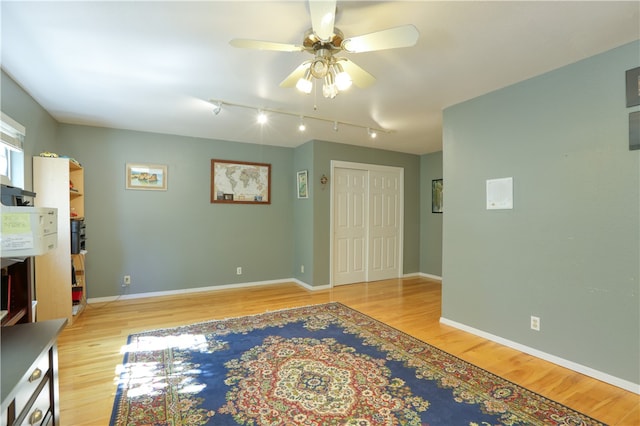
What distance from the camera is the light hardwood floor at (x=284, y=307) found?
197 centimetres

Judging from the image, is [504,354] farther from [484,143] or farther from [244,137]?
[244,137]

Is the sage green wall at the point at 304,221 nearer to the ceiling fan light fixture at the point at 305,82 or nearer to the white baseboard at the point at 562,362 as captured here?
the white baseboard at the point at 562,362

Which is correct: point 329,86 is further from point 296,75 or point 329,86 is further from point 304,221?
point 304,221

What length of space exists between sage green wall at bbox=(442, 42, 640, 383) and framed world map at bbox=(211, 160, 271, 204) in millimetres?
3086

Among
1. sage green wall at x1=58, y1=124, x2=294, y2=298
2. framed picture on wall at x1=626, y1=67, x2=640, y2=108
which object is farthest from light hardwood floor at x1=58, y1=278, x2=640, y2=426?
framed picture on wall at x1=626, y1=67, x2=640, y2=108

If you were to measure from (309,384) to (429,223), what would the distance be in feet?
14.7

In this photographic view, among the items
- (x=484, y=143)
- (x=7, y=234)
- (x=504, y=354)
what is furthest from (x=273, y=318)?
(x=484, y=143)

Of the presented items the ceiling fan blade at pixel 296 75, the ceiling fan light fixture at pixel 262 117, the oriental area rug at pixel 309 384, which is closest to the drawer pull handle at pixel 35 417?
the oriental area rug at pixel 309 384

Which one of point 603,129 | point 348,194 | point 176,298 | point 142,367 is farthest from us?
point 348,194

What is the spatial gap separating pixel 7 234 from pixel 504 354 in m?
3.35

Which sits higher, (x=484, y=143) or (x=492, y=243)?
(x=484, y=143)

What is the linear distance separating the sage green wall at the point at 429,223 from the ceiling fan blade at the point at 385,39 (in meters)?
4.38

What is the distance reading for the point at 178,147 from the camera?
15.0ft

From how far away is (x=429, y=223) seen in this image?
5.93 metres
